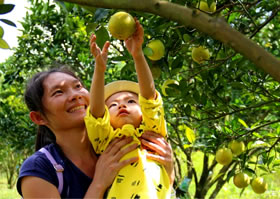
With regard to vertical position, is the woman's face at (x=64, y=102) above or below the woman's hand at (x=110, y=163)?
above

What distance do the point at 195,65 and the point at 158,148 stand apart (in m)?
0.49

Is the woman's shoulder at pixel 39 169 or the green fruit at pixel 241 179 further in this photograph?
the green fruit at pixel 241 179

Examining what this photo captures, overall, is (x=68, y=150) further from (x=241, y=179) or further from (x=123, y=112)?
(x=241, y=179)

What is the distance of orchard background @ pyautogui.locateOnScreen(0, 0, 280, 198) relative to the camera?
625mm

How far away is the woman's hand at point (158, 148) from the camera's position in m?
1.55

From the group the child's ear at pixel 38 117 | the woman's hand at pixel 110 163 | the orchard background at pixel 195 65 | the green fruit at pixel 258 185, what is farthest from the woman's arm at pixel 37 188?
the green fruit at pixel 258 185

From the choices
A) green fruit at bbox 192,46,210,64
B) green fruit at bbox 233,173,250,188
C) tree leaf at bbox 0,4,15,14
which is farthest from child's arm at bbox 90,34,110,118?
green fruit at bbox 233,173,250,188

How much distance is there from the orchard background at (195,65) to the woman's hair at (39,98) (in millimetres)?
241

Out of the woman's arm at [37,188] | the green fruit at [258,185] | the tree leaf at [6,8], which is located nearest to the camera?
the tree leaf at [6,8]

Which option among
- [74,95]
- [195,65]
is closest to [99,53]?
[74,95]

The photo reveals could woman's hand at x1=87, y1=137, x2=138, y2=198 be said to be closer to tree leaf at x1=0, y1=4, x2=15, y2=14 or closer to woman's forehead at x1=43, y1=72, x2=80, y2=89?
woman's forehead at x1=43, y1=72, x2=80, y2=89

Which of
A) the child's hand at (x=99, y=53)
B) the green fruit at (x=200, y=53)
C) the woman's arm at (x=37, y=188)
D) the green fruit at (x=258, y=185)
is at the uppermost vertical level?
the green fruit at (x=200, y=53)

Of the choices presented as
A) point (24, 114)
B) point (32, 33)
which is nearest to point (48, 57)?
point (32, 33)

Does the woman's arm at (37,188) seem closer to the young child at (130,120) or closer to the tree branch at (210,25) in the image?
the young child at (130,120)
